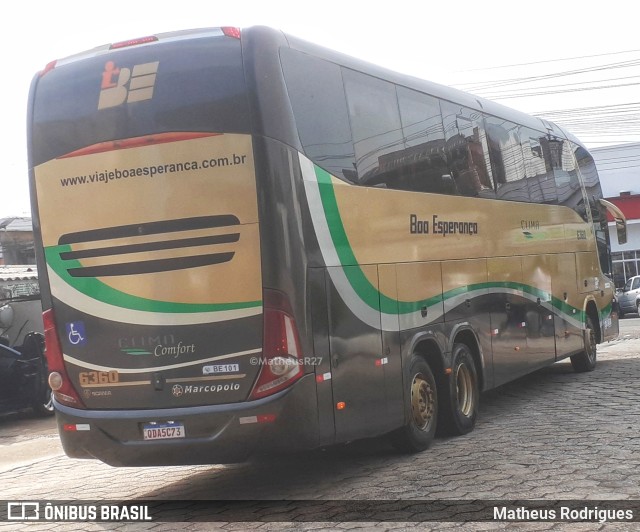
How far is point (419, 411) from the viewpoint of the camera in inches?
400

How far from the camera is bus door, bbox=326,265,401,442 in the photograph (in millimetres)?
8469

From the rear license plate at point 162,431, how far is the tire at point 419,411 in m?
2.59

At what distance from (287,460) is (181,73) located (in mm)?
4313

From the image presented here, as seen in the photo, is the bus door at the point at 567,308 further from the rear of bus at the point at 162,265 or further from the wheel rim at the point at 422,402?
the rear of bus at the point at 162,265

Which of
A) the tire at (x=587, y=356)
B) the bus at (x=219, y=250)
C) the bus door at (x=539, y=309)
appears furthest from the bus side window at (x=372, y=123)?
the tire at (x=587, y=356)

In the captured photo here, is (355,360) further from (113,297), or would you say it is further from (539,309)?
(539,309)

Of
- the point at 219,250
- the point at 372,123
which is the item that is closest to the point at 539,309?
the point at 372,123

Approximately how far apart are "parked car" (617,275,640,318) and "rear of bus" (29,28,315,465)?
30.4 meters

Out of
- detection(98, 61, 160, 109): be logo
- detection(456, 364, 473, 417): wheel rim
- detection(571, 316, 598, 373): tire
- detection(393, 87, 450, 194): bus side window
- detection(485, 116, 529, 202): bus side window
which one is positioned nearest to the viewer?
detection(98, 61, 160, 109): be logo

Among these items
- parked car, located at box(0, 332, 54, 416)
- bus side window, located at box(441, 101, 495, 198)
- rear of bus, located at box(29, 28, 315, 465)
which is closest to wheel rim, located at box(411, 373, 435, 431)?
rear of bus, located at box(29, 28, 315, 465)

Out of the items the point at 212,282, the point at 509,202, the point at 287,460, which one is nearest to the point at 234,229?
the point at 212,282

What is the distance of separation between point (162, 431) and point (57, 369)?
1.26 meters

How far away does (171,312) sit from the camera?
8.09 metres

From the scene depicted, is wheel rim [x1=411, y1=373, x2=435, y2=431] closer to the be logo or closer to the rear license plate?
the rear license plate
